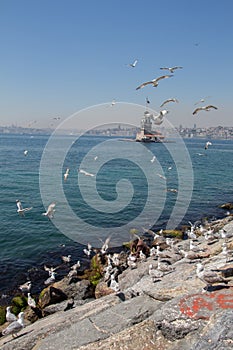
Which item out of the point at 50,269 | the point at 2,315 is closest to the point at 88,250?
the point at 50,269

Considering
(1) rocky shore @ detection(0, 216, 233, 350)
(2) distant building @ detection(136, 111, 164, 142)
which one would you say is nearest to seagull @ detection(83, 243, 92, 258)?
(1) rocky shore @ detection(0, 216, 233, 350)

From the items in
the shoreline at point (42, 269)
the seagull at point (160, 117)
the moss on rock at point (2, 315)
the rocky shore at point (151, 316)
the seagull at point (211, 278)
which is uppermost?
the seagull at point (160, 117)

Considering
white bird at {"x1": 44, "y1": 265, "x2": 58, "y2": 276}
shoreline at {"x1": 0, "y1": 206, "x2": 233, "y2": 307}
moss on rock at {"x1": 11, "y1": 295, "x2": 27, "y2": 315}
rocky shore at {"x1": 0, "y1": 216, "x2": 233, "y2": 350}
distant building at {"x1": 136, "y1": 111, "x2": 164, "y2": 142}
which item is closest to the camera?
rocky shore at {"x1": 0, "y1": 216, "x2": 233, "y2": 350}

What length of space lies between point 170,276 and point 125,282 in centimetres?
363

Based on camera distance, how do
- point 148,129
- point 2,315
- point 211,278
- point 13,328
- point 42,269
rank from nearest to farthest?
point 211,278
point 13,328
point 2,315
point 42,269
point 148,129

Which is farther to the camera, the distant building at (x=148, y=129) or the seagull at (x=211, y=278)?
the distant building at (x=148, y=129)

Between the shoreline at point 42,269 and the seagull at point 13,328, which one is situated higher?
the seagull at point 13,328

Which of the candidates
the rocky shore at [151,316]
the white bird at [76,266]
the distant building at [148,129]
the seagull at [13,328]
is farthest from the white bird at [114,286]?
the distant building at [148,129]

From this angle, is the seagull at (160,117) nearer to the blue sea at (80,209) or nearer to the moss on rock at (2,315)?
the blue sea at (80,209)

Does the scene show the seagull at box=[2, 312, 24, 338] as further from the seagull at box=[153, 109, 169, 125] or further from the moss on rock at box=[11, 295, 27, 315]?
the seagull at box=[153, 109, 169, 125]

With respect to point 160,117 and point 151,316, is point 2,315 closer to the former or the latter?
point 151,316

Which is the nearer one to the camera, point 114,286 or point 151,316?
point 151,316

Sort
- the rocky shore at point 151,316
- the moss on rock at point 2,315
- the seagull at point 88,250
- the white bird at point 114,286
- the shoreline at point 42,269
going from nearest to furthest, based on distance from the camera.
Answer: the rocky shore at point 151,316
the white bird at point 114,286
the moss on rock at point 2,315
the shoreline at point 42,269
the seagull at point 88,250

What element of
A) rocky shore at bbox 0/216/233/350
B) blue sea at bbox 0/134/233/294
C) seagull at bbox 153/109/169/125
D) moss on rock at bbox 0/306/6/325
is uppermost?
seagull at bbox 153/109/169/125
